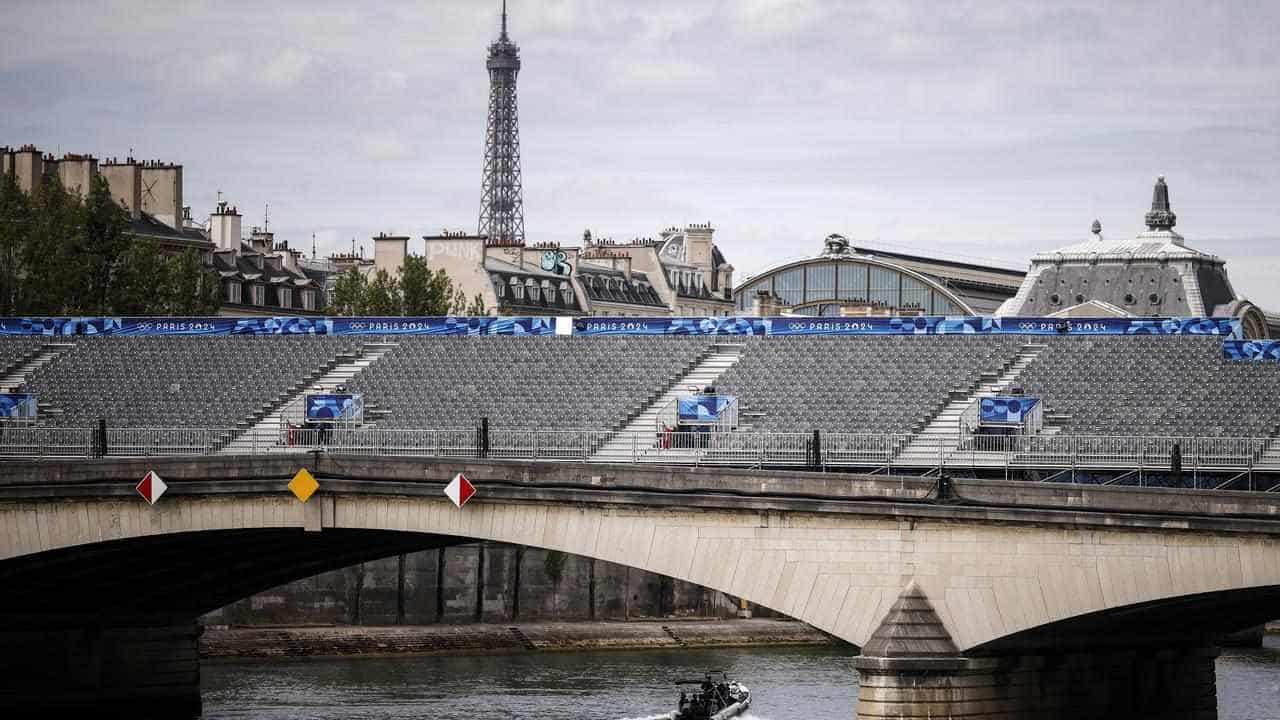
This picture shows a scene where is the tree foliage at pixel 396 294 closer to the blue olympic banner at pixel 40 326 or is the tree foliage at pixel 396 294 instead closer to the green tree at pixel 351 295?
the green tree at pixel 351 295

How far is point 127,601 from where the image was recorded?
194 ft

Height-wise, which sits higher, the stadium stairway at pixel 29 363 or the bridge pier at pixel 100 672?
the stadium stairway at pixel 29 363

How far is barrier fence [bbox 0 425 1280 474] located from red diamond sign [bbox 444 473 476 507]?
6.03m

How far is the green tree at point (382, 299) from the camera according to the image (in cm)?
10600

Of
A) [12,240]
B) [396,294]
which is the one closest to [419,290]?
[396,294]

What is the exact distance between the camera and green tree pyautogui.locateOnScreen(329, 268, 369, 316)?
106750 mm

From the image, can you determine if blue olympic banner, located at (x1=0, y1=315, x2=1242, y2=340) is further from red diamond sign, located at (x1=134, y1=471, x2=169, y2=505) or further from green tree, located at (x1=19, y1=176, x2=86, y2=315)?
red diamond sign, located at (x1=134, y1=471, x2=169, y2=505)

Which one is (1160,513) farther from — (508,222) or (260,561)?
(508,222)

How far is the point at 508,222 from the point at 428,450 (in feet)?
417

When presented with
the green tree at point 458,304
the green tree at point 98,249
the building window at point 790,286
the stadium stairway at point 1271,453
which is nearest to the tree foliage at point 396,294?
the green tree at point 458,304

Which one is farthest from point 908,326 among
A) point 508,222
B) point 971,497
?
point 508,222

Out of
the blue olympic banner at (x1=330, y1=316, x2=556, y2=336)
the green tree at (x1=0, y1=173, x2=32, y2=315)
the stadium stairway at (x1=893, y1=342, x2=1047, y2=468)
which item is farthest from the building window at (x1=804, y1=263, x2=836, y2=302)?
the stadium stairway at (x1=893, y1=342, x2=1047, y2=468)

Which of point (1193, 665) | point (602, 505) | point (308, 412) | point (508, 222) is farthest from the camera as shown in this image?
point (508, 222)

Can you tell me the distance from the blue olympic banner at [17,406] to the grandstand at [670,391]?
531 mm
